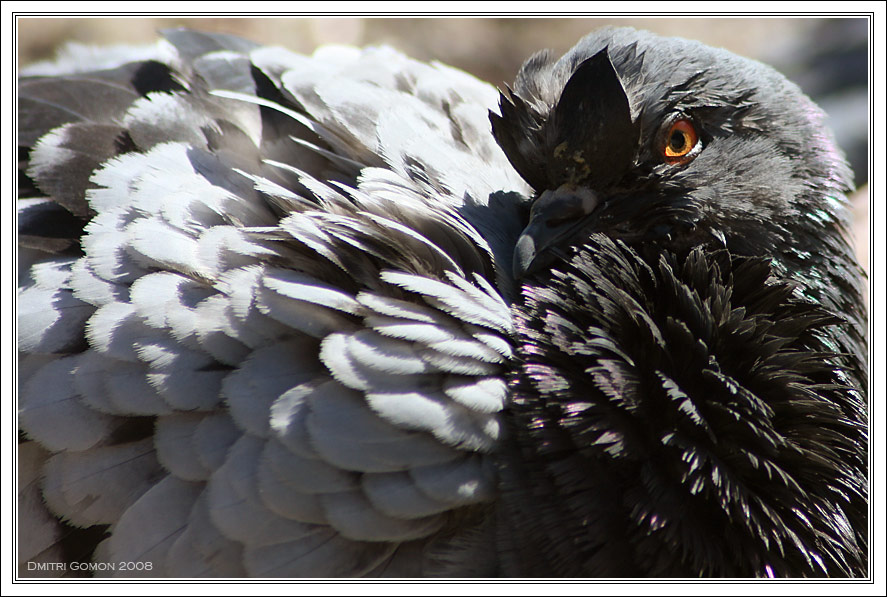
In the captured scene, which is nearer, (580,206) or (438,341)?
(438,341)

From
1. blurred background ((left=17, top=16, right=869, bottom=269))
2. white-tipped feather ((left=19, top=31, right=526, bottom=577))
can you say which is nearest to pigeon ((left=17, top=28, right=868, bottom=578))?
white-tipped feather ((left=19, top=31, right=526, bottom=577))

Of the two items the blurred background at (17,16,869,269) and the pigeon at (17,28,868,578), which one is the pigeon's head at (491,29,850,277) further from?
the blurred background at (17,16,869,269)

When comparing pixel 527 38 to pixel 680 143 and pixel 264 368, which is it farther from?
pixel 264 368

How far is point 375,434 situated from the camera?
1.97 m

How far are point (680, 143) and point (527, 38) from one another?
424 cm

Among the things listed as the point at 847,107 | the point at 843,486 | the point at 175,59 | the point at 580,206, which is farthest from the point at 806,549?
the point at 847,107

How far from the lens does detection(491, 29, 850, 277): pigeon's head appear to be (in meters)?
2.27

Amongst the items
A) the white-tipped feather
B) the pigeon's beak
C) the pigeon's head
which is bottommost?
the white-tipped feather

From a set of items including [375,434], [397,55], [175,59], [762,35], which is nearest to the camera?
[375,434]

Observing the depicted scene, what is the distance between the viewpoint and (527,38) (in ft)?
20.5

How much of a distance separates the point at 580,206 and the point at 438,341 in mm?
713

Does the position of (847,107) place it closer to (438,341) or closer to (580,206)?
(580,206)

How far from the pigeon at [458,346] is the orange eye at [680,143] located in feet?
0.04

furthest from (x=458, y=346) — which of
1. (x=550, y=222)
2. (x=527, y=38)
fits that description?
(x=527, y=38)
